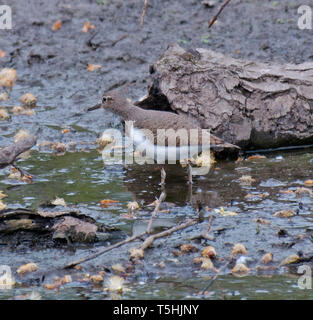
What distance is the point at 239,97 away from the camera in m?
7.67

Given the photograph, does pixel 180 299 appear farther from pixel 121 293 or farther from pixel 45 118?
pixel 45 118

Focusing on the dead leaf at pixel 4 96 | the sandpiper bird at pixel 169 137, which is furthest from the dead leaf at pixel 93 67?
the sandpiper bird at pixel 169 137

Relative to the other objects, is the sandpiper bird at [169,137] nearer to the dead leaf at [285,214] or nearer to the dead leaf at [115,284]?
the dead leaf at [285,214]

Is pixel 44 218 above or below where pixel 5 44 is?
below

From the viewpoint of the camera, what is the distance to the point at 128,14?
11.3 m

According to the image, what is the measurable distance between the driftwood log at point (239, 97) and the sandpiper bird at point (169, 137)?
345mm

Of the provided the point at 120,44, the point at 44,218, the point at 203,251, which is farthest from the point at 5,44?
the point at 203,251

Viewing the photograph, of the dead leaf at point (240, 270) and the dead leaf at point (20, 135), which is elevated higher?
the dead leaf at point (20, 135)

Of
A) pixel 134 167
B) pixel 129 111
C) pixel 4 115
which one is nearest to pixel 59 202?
pixel 134 167

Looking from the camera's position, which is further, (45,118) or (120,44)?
(120,44)

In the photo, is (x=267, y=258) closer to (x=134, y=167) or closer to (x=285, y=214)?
(x=285, y=214)

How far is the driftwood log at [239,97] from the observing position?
25.0 ft

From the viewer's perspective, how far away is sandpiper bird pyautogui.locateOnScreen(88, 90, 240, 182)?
6.95m
